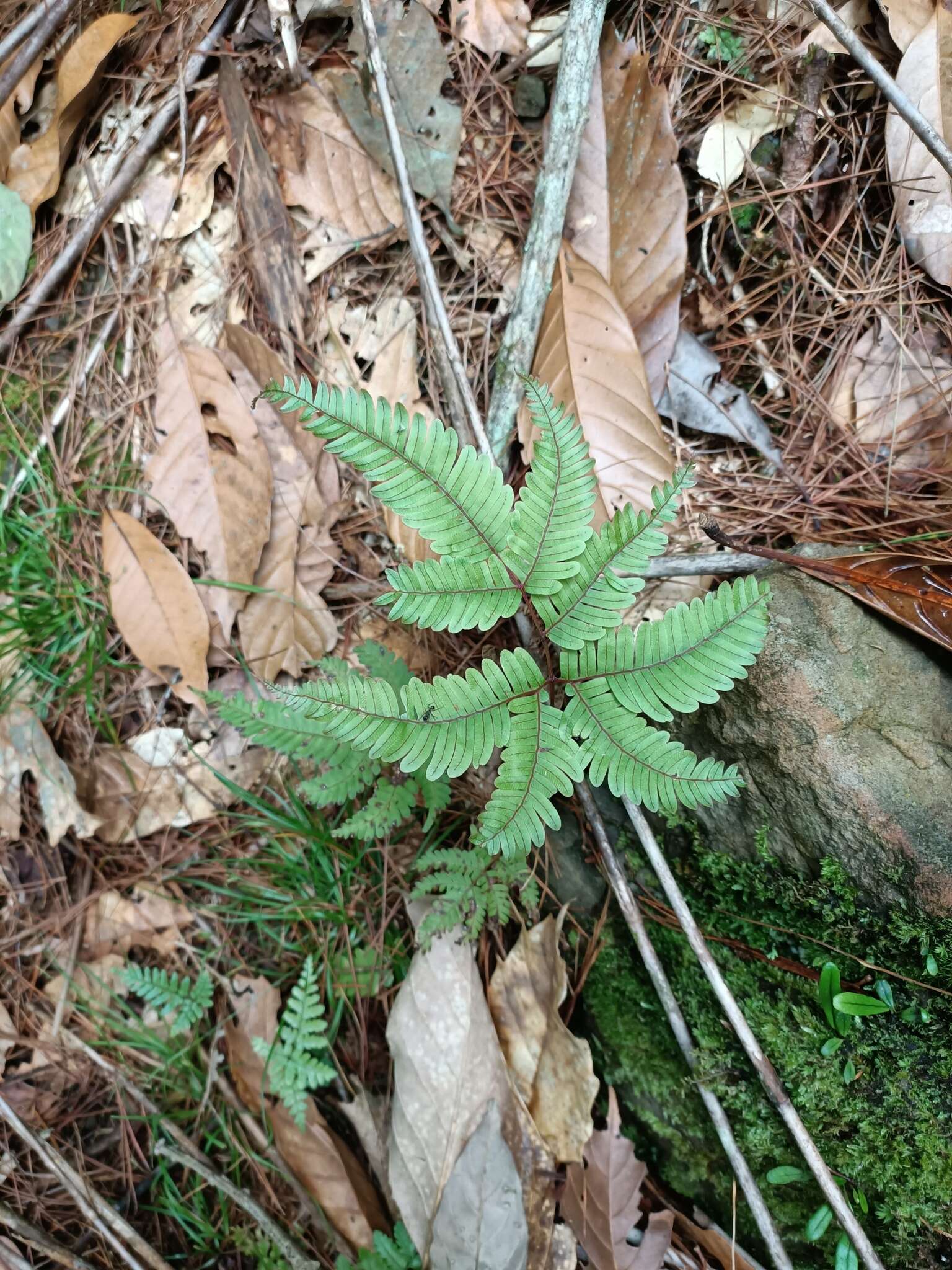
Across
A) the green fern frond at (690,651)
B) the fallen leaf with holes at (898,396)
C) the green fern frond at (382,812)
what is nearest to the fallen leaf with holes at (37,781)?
the green fern frond at (382,812)

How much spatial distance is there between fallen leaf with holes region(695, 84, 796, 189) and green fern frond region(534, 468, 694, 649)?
134 centimetres

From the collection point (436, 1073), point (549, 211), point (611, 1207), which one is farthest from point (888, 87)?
point (611, 1207)

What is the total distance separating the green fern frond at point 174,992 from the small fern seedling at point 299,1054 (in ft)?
0.92

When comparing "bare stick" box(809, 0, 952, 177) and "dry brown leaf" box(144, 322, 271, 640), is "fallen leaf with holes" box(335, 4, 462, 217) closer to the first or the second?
"dry brown leaf" box(144, 322, 271, 640)

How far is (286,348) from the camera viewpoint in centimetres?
290

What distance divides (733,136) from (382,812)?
2397 mm

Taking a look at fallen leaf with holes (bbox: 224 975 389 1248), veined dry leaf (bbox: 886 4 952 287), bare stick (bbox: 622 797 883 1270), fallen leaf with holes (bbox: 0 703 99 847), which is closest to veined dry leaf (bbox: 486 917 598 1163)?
bare stick (bbox: 622 797 883 1270)

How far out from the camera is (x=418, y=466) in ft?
5.93

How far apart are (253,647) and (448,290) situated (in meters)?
1.44

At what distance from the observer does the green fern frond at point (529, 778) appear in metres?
1.78

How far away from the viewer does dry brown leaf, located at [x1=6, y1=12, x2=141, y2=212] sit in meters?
2.90

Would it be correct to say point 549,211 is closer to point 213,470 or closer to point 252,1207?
point 213,470

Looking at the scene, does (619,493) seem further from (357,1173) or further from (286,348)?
(357,1173)

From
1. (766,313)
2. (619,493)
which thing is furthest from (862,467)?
(619,493)
